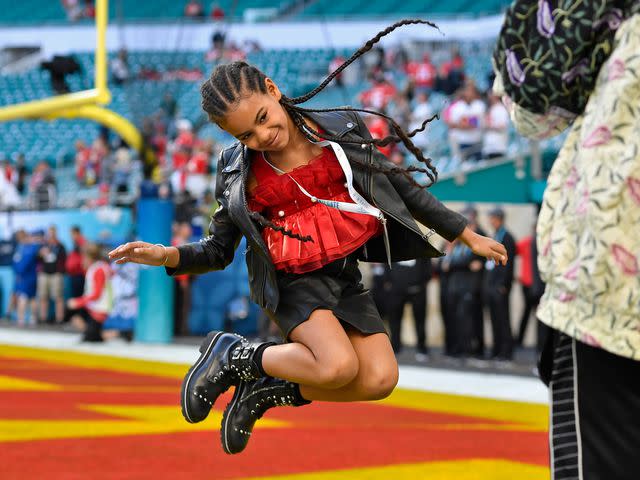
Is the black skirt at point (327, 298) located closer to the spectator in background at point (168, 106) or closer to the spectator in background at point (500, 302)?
the spectator in background at point (500, 302)

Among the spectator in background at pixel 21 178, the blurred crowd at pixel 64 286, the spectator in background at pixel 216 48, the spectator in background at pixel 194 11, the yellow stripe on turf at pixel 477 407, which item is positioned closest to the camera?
the yellow stripe on turf at pixel 477 407

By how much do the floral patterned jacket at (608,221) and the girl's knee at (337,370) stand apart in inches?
64.9

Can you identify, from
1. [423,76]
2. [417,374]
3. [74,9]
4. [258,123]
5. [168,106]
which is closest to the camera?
[258,123]

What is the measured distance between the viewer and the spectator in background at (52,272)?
717 inches

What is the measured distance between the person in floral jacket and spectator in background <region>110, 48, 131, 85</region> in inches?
914

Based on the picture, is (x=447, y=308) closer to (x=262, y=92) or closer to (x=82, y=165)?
(x=262, y=92)

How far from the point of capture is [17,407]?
779 cm

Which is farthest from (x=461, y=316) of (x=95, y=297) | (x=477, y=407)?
(x=95, y=297)

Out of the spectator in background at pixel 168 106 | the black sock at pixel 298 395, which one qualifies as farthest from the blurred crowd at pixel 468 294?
the spectator in background at pixel 168 106

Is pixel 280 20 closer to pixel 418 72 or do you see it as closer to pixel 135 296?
pixel 418 72

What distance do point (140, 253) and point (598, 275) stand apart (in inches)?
84.0

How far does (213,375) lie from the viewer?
481cm

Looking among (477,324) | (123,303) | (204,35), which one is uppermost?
(204,35)

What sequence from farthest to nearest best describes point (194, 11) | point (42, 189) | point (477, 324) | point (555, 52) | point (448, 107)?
1. point (194, 11)
2. point (42, 189)
3. point (448, 107)
4. point (477, 324)
5. point (555, 52)
